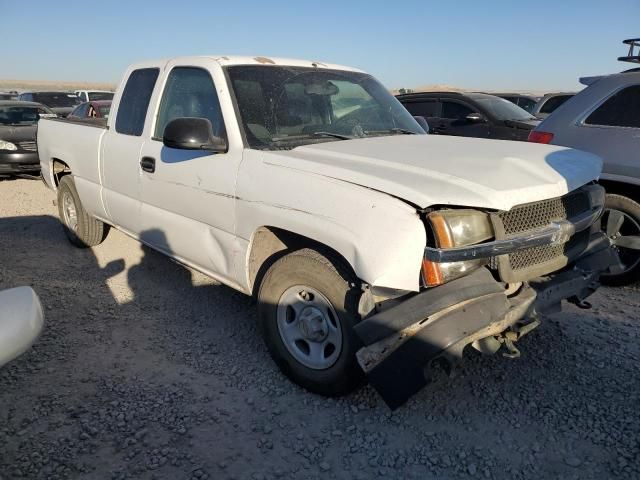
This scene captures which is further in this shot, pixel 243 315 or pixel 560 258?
pixel 243 315

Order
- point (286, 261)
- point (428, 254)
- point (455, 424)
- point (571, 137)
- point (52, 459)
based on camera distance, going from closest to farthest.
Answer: point (428, 254) → point (52, 459) → point (455, 424) → point (286, 261) → point (571, 137)

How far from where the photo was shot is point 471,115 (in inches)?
333

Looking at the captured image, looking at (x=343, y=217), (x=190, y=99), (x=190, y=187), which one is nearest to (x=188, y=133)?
(x=190, y=187)

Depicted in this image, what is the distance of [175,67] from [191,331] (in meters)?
2.10

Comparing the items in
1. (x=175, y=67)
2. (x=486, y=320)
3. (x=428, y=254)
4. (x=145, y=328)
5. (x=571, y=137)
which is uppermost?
(x=175, y=67)

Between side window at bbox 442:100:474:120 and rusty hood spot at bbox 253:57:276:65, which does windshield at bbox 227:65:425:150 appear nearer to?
rusty hood spot at bbox 253:57:276:65

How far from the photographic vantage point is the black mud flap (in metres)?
2.31

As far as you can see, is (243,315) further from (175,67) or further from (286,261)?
(175,67)

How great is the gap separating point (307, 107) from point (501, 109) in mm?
6606

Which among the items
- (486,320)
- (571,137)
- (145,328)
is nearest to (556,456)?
(486,320)

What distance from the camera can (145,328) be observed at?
12.8 ft

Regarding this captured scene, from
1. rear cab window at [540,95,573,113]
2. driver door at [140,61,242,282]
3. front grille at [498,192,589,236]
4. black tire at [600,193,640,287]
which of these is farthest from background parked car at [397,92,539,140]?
driver door at [140,61,242,282]

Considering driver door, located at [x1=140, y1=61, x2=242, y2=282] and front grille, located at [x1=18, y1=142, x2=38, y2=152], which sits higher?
driver door, located at [x1=140, y1=61, x2=242, y2=282]

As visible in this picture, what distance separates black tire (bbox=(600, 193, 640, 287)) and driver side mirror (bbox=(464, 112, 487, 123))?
4206 millimetres
